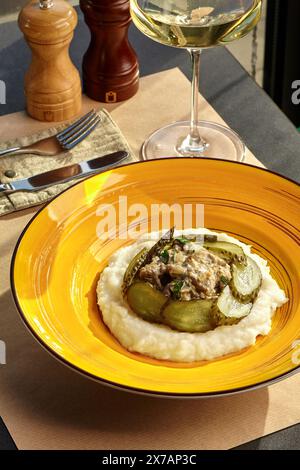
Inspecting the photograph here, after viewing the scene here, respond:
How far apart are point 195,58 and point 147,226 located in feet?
1.10

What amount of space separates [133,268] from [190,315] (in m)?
0.12

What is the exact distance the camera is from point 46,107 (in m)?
1.70

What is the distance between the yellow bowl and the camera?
44.5 inches

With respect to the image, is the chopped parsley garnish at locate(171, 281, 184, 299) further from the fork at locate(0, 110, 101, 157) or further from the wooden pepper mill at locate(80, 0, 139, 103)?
the wooden pepper mill at locate(80, 0, 139, 103)

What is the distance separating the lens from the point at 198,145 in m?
1.67

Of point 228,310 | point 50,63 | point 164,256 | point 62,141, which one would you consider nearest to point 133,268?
point 164,256

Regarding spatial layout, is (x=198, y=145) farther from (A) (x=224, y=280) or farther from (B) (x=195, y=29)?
(A) (x=224, y=280)

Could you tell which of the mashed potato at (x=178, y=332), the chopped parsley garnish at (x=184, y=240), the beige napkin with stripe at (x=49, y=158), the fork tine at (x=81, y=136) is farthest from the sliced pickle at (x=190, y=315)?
the fork tine at (x=81, y=136)

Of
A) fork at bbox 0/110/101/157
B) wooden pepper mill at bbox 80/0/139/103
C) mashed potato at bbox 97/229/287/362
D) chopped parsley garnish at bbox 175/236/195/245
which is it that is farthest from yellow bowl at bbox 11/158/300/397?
wooden pepper mill at bbox 80/0/139/103

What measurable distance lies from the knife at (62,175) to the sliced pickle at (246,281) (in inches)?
15.6

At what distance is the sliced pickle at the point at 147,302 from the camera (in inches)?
47.7

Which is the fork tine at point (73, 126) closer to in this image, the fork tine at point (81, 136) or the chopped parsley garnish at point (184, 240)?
the fork tine at point (81, 136)

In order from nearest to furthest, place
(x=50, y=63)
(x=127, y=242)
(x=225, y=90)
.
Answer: (x=127, y=242)
(x=50, y=63)
(x=225, y=90)

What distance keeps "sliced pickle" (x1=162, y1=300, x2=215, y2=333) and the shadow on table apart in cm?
10
